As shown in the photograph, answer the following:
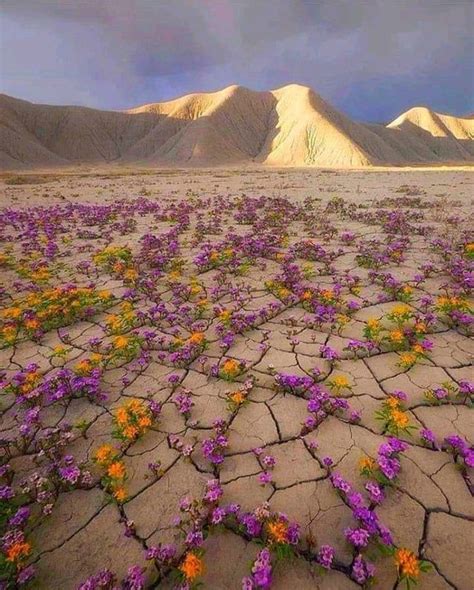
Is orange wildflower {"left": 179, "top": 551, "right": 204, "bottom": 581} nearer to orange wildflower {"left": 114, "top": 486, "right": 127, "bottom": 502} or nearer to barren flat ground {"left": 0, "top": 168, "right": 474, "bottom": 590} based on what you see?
barren flat ground {"left": 0, "top": 168, "right": 474, "bottom": 590}

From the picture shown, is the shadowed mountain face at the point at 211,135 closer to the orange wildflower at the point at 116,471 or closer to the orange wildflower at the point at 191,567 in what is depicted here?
the orange wildflower at the point at 116,471

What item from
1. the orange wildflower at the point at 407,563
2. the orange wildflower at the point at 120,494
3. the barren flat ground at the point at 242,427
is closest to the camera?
the orange wildflower at the point at 407,563

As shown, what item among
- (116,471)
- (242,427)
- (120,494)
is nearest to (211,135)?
(242,427)

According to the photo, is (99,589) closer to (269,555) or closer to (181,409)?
(269,555)

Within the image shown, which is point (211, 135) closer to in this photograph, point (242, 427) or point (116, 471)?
point (242, 427)

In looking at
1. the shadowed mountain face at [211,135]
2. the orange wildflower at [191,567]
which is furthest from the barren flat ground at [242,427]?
the shadowed mountain face at [211,135]

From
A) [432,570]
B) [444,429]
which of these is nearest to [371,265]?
[444,429]
